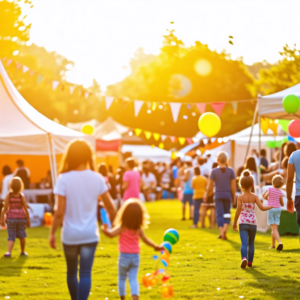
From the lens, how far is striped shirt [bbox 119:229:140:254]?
4.82m

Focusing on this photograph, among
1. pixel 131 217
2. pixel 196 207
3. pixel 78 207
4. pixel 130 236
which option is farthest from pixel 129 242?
pixel 196 207

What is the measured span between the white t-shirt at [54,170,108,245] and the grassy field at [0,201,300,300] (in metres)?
1.59

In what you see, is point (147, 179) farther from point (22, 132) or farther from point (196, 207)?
point (22, 132)

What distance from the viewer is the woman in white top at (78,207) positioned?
4.54m

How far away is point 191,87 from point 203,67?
6.66 feet

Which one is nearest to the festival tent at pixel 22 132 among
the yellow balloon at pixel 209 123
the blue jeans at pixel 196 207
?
the yellow balloon at pixel 209 123

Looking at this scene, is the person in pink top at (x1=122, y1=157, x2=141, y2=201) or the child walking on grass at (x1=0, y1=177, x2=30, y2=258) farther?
the person in pink top at (x1=122, y1=157, x2=141, y2=201)

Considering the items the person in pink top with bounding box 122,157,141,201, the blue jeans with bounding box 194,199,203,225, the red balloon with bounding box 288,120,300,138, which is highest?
the red balloon with bounding box 288,120,300,138

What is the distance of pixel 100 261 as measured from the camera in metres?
8.76

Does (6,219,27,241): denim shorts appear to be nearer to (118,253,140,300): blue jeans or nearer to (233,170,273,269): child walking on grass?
(233,170,273,269): child walking on grass

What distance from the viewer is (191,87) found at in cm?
4359

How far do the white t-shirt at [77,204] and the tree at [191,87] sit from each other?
36.7 meters

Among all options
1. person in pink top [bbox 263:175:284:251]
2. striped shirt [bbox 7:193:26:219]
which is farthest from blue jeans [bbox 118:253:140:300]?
person in pink top [bbox 263:175:284:251]

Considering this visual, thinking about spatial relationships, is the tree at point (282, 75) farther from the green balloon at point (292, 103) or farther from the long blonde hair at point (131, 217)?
the long blonde hair at point (131, 217)
